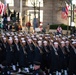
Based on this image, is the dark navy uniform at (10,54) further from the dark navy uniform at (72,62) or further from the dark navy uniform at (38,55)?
the dark navy uniform at (72,62)

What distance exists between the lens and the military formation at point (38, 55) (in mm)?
16266

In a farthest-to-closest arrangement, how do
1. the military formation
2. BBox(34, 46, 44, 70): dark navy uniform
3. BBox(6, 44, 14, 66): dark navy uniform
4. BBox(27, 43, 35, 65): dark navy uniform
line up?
BBox(6, 44, 14, 66): dark navy uniform < BBox(27, 43, 35, 65): dark navy uniform < BBox(34, 46, 44, 70): dark navy uniform < the military formation

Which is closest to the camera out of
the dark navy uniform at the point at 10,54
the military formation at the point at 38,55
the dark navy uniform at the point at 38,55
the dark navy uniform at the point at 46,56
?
the military formation at the point at 38,55

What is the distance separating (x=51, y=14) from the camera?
55938 millimetres

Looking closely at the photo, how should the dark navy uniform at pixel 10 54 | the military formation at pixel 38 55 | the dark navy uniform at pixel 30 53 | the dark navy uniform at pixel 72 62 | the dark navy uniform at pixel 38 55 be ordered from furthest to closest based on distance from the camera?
the dark navy uniform at pixel 10 54
the dark navy uniform at pixel 30 53
the dark navy uniform at pixel 38 55
the military formation at pixel 38 55
the dark navy uniform at pixel 72 62

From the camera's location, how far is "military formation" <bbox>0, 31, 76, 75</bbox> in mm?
16266

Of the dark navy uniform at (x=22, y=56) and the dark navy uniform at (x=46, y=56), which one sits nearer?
the dark navy uniform at (x=46, y=56)

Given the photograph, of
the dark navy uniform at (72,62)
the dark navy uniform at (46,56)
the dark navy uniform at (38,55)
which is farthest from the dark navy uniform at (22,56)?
the dark navy uniform at (72,62)

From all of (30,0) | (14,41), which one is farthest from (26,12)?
(14,41)

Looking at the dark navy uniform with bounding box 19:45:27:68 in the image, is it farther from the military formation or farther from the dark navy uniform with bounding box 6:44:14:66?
the dark navy uniform with bounding box 6:44:14:66

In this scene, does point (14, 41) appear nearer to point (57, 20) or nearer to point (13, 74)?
point (13, 74)

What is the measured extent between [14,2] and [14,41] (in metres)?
35.6

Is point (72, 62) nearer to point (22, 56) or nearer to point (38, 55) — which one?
point (38, 55)

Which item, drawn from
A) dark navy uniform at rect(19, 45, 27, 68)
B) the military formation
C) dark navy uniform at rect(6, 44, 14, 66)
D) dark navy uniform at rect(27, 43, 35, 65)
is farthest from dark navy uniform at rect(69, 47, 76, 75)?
dark navy uniform at rect(6, 44, 14, 66)
